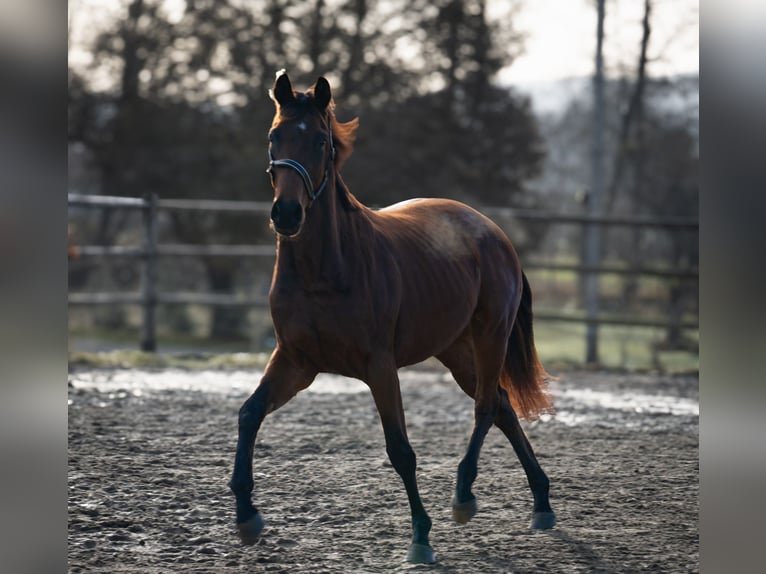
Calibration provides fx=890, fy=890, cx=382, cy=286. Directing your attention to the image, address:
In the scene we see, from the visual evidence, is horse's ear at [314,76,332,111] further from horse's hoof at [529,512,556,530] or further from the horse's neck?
horse's hoof at [529,512,556,530]

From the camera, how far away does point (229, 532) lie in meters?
3.78

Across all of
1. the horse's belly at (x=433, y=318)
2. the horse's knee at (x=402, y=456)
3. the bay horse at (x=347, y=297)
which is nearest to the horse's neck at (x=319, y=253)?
the bay horse at (x=347, y=297)

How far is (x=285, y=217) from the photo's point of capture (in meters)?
3.13

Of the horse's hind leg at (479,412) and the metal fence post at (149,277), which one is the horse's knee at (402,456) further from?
the metal fence post at (149,277)

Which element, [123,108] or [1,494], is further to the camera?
[123,108]

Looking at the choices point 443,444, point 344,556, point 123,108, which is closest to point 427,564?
point 344,556

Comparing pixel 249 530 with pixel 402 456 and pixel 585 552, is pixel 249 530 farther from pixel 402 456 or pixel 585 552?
pixel 585 552

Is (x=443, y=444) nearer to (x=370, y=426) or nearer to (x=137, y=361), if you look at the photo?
(x=370, y=426)

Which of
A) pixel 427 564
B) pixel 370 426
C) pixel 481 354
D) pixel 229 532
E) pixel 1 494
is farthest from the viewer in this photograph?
pixel 370 426

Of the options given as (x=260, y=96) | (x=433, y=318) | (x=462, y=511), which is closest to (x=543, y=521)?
(x=462, y=511)

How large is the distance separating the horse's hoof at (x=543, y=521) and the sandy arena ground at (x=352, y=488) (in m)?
0.06

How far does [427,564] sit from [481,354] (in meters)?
1.22

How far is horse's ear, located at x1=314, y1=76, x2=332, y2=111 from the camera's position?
3400 millimetres

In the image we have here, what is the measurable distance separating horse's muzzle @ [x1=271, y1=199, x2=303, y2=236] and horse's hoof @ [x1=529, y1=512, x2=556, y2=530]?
1.80m
